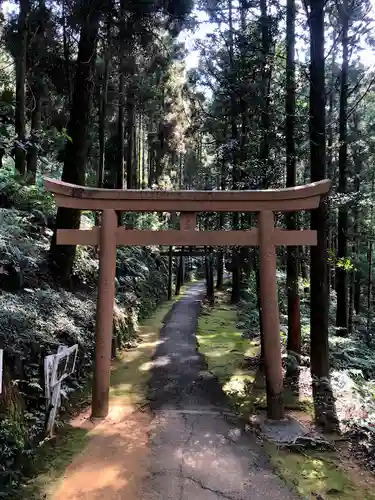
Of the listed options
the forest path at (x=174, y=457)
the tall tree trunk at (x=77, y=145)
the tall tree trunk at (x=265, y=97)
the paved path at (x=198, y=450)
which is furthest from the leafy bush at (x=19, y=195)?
the tall tree trunk at (x=265, y=97)

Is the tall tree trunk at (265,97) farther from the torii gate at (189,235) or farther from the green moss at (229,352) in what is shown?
the green moss at (229,352)

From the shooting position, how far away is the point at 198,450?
5.29 meters

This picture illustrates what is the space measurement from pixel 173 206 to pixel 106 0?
452 centimetres

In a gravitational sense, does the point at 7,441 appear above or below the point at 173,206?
below

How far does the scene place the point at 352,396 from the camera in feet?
21.6

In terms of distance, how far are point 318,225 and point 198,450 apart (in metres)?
3.96

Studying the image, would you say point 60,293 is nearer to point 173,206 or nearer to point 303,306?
point 173,206

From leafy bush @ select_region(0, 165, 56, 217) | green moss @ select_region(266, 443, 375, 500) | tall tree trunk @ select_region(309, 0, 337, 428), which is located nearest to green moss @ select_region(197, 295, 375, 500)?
green moss @ select_region(266, 443, 375, 500)

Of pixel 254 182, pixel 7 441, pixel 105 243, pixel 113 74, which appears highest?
pixel 113 74

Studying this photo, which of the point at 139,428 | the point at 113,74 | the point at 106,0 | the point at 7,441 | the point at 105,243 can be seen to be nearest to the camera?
the point at 7,441

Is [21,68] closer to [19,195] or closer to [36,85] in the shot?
[36,85]

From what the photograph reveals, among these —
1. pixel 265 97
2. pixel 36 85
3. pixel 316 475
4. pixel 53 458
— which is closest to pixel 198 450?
pixel 316 475

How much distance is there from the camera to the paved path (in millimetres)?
4391

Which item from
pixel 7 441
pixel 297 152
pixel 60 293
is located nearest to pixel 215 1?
pixel 297 152
